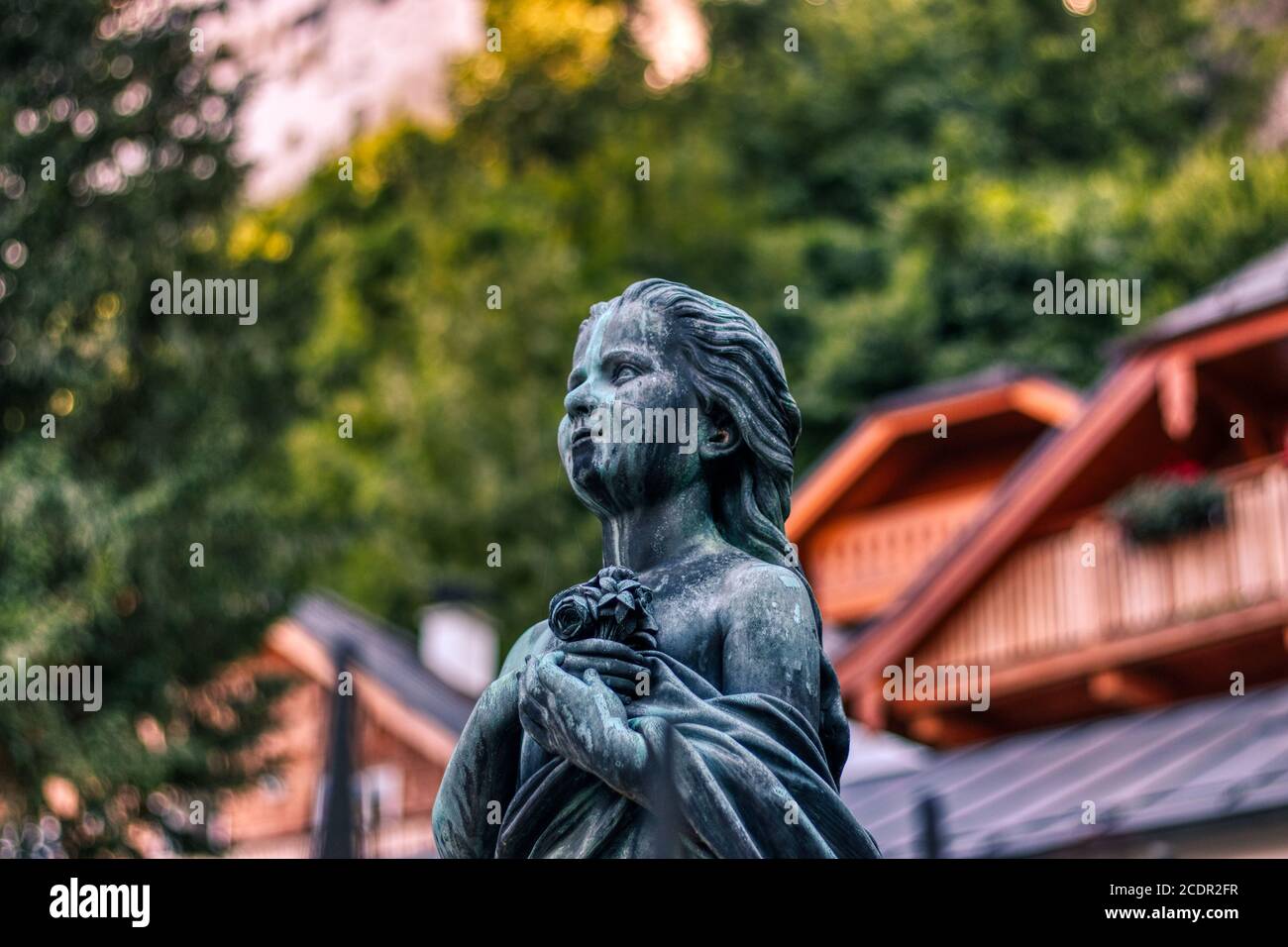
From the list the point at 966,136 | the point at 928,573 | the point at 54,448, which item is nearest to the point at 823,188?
the point at 966,136

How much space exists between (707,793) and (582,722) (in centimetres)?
28

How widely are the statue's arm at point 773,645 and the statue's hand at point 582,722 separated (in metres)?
0.31

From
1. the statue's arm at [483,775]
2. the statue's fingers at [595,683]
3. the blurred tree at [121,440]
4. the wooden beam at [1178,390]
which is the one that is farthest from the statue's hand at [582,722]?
the wooden beam at [1178,390]

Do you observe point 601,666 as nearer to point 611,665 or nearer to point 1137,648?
point 611,665

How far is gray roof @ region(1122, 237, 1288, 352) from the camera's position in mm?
21812

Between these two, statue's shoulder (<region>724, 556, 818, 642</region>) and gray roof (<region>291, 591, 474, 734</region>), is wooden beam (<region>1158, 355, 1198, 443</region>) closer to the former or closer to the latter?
gray roof (<region>291, 591, 474, 734</region>)

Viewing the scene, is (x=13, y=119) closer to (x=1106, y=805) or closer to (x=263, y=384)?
(x=263, y=384)

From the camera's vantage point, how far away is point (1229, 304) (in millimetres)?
22328

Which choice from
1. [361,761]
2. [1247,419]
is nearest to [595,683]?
[1247,419]

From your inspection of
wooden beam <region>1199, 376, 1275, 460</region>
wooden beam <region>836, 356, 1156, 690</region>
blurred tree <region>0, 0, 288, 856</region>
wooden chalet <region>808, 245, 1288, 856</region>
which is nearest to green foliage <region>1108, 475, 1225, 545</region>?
wooden chalet <region>808, 245, 1288, 856</region>

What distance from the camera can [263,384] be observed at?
23156 mm

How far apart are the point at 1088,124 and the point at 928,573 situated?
30099 mm

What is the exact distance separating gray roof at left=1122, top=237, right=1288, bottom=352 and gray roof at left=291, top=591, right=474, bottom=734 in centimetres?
1005

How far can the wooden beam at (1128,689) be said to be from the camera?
22.7m
